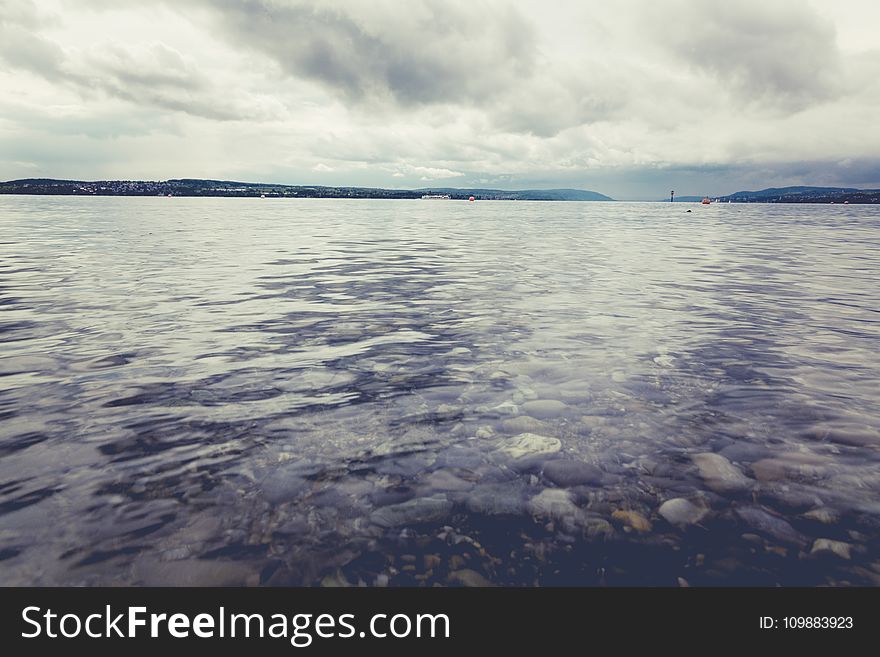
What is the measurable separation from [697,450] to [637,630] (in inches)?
138

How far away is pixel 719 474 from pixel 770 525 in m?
1.03

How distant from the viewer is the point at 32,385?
9.08m

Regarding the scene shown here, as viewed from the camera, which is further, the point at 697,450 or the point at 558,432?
the point at 558,432

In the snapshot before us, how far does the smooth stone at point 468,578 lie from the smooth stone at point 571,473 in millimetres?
1901

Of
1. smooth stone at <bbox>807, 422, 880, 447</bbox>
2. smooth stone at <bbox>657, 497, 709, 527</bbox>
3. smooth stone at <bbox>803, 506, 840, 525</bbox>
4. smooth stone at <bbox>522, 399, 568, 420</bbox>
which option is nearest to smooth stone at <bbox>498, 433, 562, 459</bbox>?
smooth stone at <bbox>522, 399, 568, 420</bbox>

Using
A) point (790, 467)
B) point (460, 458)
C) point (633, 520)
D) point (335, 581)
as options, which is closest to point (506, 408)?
point (460, 458)

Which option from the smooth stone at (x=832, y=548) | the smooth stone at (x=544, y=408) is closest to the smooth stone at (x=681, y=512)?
the smooth stone at (x=832, y=548)

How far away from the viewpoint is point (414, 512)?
5.55m

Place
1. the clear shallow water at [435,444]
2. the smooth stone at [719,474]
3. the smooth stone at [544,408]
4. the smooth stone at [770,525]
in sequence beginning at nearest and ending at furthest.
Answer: the clear shallow water at [435,444]
the smooth stone at [770,525]
the smooth stone at [719,474]
the smooth stone at [544,408]

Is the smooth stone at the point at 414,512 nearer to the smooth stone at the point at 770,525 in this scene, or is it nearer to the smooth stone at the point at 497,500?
the smooth stone at the point at 497,500

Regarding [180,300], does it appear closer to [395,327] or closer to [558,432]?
[395,327]

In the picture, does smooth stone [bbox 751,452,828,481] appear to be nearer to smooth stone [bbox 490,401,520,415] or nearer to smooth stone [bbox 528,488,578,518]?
smooth stone [bbox 528,488,578,518]

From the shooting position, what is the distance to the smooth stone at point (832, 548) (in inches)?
191

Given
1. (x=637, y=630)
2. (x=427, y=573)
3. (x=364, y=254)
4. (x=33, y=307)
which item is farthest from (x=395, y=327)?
(x=364, y=254)
